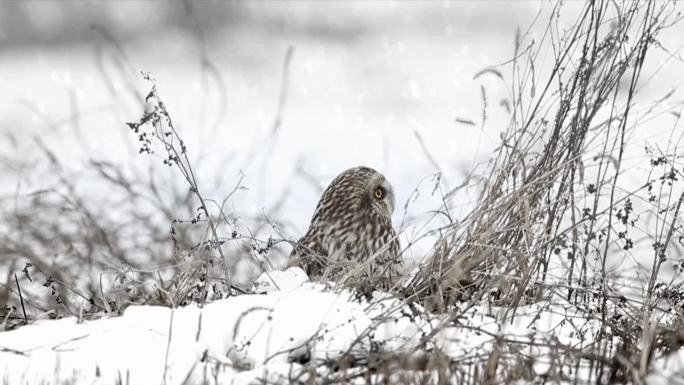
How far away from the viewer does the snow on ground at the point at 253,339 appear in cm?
357

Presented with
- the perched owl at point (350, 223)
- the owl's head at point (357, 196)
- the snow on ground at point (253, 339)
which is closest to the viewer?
the snow on ground at point (253, 339)

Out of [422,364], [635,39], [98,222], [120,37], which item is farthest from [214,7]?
[422,364]

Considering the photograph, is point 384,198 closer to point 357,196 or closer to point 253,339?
point 357,196

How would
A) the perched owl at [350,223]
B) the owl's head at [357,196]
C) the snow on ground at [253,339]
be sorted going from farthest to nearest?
the owl's head at [357,196]
the perched owl at [350,223]
the snow on ground at [253,339]

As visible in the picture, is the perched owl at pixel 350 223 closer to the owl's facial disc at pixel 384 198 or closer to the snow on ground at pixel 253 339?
the owl's facial disc at pixel 384 198

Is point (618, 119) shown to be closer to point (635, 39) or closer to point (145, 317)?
point (635, 39)

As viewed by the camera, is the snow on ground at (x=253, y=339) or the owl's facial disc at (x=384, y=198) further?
the owl's facial disc at (x=384, y=198)

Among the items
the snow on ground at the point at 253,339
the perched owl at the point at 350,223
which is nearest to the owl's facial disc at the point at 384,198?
the perched owl at the point at 350,223

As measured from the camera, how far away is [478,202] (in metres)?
4.77

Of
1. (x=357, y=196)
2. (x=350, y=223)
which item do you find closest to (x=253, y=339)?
(x=350, y=223)

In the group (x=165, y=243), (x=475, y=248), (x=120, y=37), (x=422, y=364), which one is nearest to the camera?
(x=422, y=364)

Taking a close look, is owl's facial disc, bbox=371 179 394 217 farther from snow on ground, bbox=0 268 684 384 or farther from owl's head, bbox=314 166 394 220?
snow on ground, bbox=0 268 684 384

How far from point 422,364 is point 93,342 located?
1293mm

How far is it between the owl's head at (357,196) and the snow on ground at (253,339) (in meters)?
1.44
